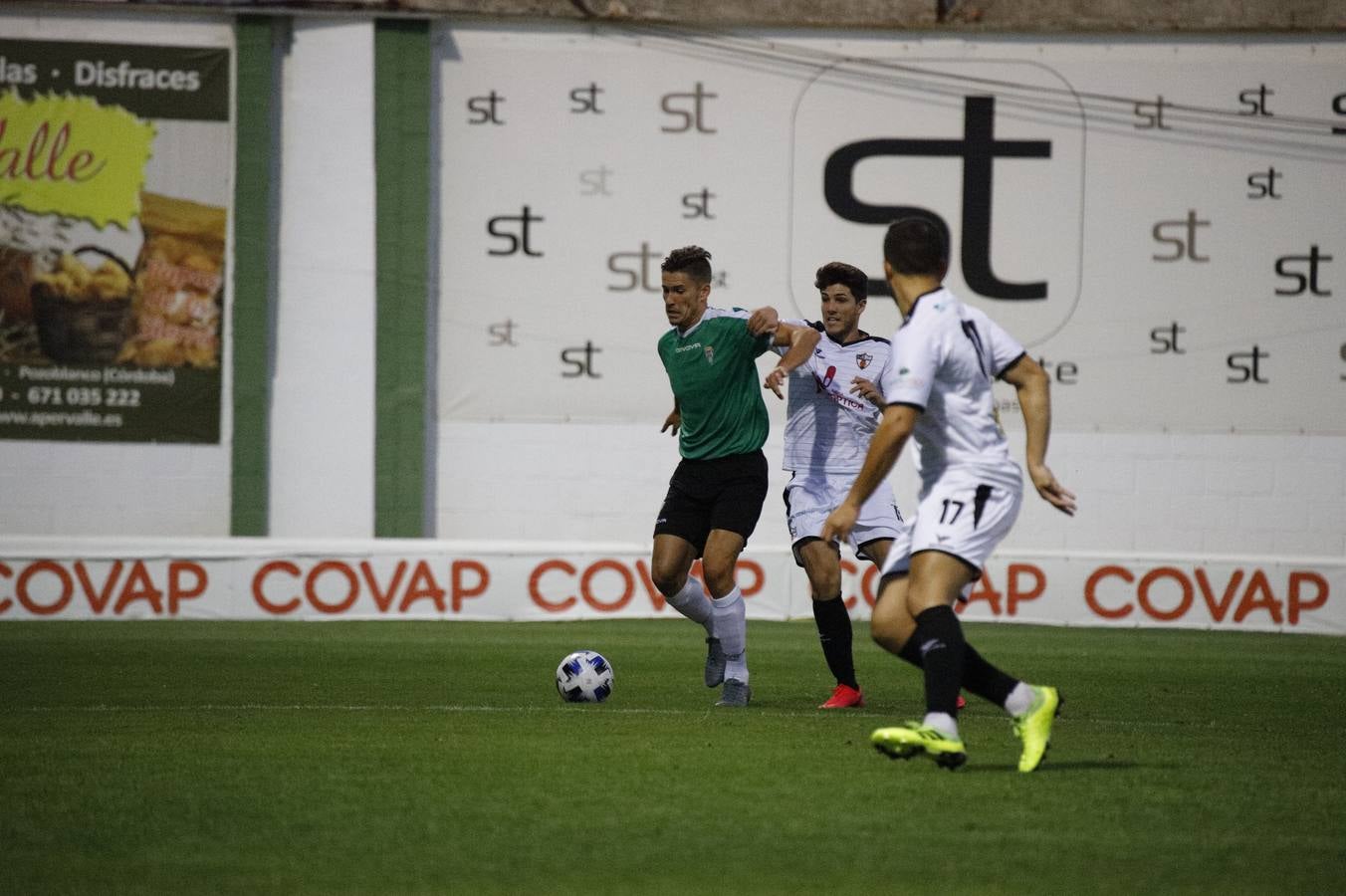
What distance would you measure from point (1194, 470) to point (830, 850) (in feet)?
43.9

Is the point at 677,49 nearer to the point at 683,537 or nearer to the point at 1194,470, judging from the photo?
the point at 1194,470

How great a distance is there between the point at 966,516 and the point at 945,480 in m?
0.15

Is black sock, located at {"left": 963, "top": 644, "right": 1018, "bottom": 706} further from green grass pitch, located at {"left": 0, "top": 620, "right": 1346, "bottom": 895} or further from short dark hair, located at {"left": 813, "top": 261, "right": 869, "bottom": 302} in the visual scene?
short dark hair, located at {"left": 813, "top": 261, "right": 869, "bottom": 302}

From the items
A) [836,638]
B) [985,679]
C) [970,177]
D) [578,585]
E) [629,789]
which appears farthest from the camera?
[970,177]

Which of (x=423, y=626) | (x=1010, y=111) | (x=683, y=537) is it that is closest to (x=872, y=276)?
(x=1010, y=111)

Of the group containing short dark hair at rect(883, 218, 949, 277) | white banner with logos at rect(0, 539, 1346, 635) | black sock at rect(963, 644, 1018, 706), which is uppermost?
short dark hair at rect(883, 218, 949, 277)

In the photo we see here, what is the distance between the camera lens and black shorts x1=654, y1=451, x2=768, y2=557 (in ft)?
27.3

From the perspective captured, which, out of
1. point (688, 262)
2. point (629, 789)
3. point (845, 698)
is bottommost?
point (845, 698)

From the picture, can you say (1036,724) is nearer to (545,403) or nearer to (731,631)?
(731,631)

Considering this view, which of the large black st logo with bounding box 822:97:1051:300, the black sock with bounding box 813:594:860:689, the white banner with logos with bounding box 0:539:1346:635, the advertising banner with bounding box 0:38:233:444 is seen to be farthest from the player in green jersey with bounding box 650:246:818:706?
the advertising banner with bounding box 0:38:233:444

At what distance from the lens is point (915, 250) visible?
19.4ft

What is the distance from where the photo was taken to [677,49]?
17.2 metres

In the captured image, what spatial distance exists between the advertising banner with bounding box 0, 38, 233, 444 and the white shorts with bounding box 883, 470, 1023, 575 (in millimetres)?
12546

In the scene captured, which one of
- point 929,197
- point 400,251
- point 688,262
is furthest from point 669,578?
point 929,197
